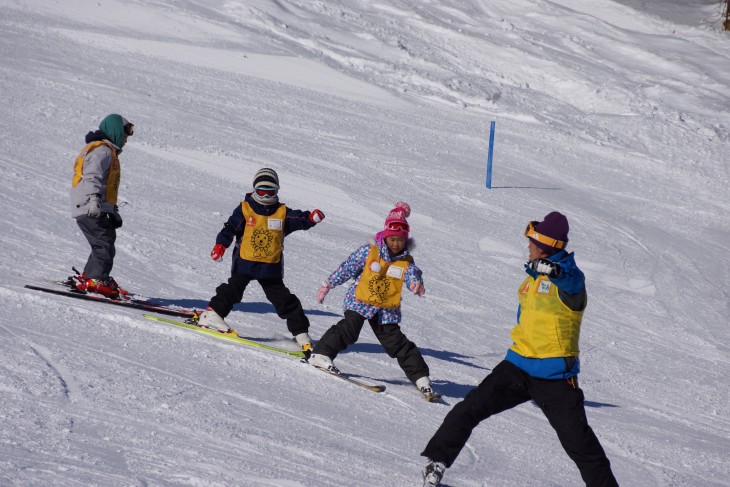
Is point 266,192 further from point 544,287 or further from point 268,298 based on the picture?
point 544,287

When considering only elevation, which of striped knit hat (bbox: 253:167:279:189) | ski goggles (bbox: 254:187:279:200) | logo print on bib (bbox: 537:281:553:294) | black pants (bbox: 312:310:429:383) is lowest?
black pants (bbox: 312:310:429:383)

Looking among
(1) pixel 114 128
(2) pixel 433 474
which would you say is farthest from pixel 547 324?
(1) pixel 114 128

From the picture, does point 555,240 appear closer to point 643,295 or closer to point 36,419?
point 36,419

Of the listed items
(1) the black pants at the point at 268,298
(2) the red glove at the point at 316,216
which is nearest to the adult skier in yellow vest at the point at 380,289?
(2) the red glove at the point at 316,216

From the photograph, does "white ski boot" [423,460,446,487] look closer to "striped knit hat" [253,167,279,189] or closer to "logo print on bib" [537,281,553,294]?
"logo print on bib" [537,281,553,294]

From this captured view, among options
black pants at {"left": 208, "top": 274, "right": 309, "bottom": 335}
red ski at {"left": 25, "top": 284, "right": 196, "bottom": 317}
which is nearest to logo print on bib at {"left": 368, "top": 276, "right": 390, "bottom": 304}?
black pants at {"left": 208, "top": 274, "right": 309, "bottom": 335}

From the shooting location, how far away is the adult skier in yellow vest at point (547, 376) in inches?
183

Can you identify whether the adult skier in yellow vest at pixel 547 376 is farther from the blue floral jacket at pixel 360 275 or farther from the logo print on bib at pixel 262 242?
the logo print on bib at pixel 262 242

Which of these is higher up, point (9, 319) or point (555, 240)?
point (555, 240)

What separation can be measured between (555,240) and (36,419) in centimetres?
260

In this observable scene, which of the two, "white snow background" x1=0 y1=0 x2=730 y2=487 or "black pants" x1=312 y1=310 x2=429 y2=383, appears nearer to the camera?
"white snow background" x1=0 y1=0 x2=730 y2=487

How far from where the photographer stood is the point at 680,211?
18.5 meters

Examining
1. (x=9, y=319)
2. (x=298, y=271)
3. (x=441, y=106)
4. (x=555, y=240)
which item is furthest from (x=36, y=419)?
(x=441, y=106)

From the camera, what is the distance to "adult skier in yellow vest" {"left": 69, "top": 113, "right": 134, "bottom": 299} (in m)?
7.39
